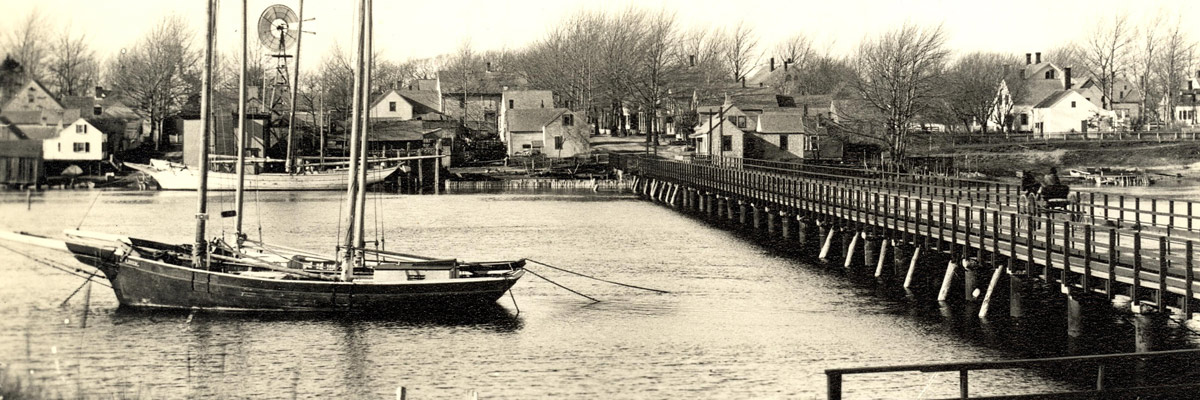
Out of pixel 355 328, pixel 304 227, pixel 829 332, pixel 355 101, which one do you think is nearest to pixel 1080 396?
pixel 829 332

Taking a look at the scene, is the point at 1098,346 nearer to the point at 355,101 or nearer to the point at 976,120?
the point at 355,101

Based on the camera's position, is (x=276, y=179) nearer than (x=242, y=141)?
No

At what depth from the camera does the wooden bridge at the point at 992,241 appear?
1043 inches

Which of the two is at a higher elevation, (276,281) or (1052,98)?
(1052,98)

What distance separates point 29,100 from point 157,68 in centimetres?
4981

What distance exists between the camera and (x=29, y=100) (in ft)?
64.5

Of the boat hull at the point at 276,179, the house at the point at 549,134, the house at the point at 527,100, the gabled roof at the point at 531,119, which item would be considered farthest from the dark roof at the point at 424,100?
the boat hull at the point at 276,179

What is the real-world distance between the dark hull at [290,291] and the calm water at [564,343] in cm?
67

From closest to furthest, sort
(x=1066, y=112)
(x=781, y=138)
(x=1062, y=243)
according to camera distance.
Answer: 1. (x=1062, y=243)
2. (x=781, y=138)
3. (x=1066, y=112)

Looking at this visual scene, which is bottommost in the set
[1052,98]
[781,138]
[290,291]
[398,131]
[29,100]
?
[290,291]

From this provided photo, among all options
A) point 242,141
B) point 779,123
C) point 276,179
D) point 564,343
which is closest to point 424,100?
point 276,179

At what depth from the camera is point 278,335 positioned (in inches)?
1331

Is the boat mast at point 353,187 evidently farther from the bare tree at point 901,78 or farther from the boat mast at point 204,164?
the bare tree at point 901,78

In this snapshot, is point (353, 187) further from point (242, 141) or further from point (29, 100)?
point (29, 100)
